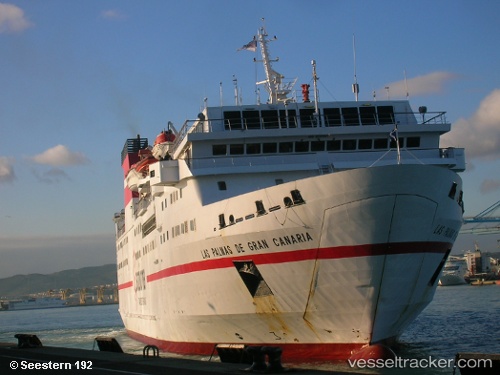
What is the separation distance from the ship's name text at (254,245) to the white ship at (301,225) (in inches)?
1.4

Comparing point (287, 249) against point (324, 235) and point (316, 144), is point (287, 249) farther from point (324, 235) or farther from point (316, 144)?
point (316, 144)

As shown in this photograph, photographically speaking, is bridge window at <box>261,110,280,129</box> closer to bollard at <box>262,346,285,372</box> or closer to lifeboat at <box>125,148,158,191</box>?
lifeboat at <box>125,148,158,191</box>

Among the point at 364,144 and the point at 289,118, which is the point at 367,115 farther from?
the point at 289,118

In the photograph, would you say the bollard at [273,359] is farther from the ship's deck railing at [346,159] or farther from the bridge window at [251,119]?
the bridge window at [251,119]

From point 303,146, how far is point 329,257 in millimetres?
6450

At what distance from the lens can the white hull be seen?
18.1 m

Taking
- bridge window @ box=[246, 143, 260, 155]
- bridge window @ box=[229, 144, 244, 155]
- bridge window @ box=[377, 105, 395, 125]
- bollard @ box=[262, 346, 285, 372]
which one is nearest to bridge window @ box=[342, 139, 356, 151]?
bridge window @ box=[377, 105, 395, 125]

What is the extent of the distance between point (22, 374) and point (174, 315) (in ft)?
35.9

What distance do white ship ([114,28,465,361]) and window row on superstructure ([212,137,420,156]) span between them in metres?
0.04

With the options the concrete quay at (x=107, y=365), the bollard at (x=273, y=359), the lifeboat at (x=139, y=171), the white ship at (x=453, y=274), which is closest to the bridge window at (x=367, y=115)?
the lifeboat at (x=139, y=171)

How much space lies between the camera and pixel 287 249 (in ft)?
62.8

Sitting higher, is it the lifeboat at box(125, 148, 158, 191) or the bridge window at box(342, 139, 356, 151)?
the lifeboat at box(125, 148, 158, 191)

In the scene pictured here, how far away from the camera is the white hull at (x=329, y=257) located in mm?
18141

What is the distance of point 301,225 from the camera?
1875cm
